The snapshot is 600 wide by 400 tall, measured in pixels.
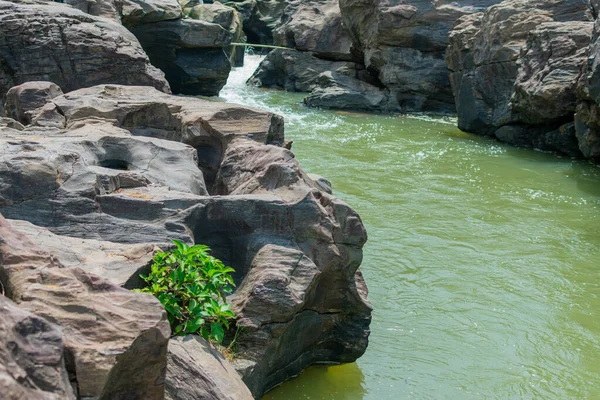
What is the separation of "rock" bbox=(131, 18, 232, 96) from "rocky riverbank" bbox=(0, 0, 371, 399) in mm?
13513

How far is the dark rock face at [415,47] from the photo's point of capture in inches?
814

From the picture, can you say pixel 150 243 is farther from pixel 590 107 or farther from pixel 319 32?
pixel 319 32

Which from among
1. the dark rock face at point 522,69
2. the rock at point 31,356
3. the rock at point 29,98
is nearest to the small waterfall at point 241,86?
the dark rock face at point 522,69

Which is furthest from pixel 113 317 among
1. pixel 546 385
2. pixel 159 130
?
pixel 159 130

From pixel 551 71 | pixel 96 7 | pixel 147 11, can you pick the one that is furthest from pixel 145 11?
pixel 551 71

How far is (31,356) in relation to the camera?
258 cm

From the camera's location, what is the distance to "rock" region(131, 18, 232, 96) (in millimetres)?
21375

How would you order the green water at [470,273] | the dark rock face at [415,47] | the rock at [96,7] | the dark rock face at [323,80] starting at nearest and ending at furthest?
1. the green water at [470,273]
2. the rock at [96,7]
3. the dark rock face at [415,47]
4. the dark rock face at [323,80]

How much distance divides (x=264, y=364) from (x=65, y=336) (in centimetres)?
200

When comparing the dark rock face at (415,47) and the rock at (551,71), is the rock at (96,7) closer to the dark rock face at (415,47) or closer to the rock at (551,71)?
the dark rock face at (415,47)

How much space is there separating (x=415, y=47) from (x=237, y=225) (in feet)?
55.7

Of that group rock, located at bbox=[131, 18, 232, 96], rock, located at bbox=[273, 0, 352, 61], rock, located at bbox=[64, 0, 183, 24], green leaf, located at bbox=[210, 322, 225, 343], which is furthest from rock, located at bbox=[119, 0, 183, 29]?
green leaf, located at bbox=[210, 322, 225, 343]

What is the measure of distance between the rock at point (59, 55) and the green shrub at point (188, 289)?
7242 mm

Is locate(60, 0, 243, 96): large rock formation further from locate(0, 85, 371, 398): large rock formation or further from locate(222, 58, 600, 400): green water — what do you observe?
locate(0, 85, 371, 398): large rock formation
